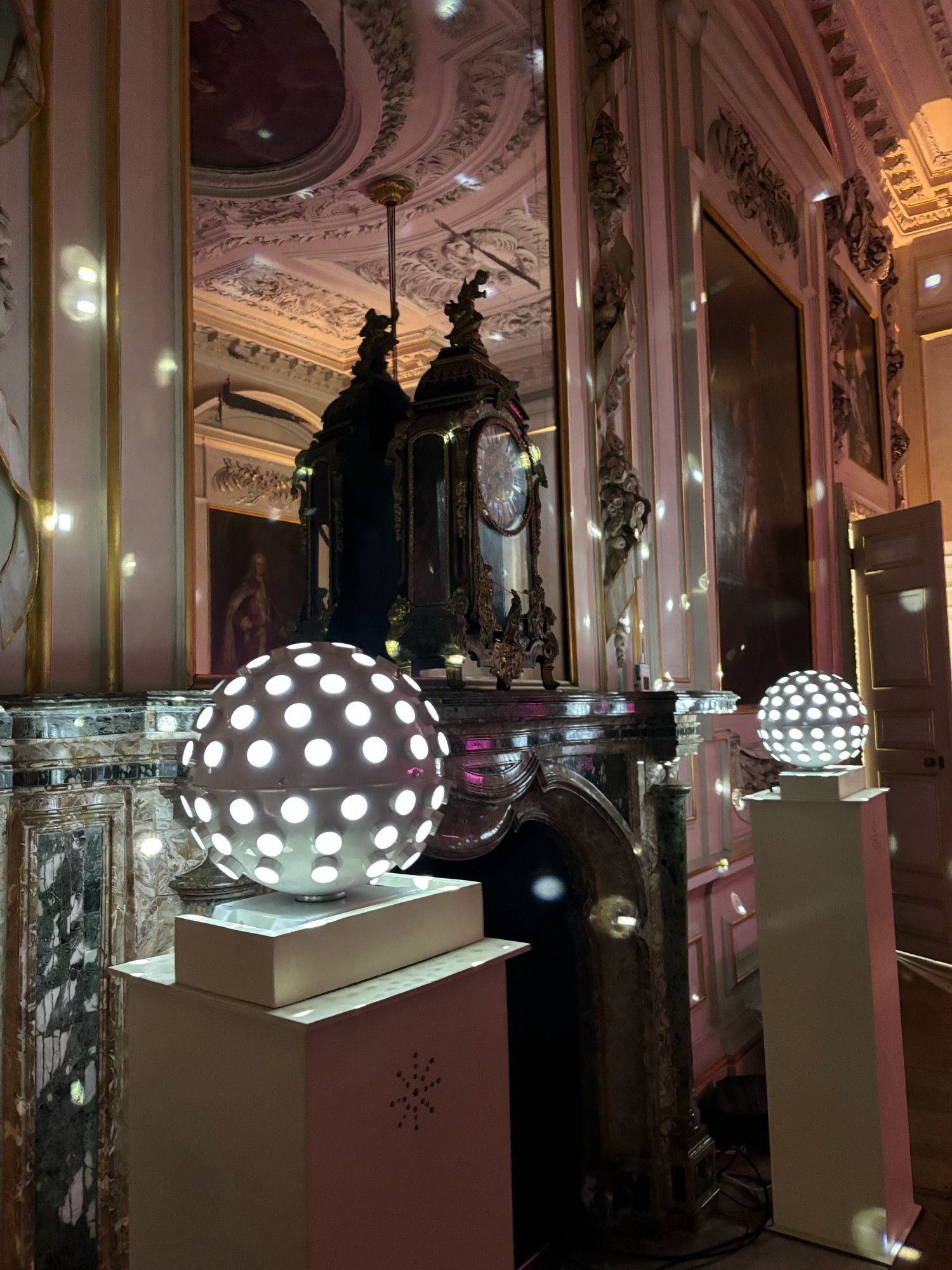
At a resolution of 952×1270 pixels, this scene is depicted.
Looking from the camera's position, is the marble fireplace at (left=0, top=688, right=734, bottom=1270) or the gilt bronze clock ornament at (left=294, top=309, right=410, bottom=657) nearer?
the marble fireplace at (left=0, top=688, right=734, bottom=1270)

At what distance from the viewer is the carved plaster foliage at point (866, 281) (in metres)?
6.31

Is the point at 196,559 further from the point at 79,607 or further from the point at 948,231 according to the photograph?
the point at 948,231

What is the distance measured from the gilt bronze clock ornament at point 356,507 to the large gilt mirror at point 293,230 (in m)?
0.04

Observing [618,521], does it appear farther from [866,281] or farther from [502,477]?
[866,281]

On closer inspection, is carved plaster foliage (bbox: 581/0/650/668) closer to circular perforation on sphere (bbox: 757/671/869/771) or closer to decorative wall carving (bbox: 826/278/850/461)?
circular perforation on sphere (bbox: 757/671/869/771)

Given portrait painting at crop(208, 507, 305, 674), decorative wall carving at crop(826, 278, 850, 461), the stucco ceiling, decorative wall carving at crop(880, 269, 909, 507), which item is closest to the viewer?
portrait painting at crop(208, 507, 305, 674)

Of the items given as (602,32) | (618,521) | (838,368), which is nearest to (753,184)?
(838,368)

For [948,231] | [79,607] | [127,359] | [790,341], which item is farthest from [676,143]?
[948,231]

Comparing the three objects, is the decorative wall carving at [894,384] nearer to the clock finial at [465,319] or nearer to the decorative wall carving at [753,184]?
the decorative wall carving at [753,184]

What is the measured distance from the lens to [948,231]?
301 inches

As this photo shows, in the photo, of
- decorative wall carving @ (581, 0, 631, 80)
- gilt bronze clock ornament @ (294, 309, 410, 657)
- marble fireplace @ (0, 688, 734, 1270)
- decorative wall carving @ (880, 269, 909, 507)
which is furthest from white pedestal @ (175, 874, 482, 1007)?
decorative wall carving @ (880, 269, 909, 507)

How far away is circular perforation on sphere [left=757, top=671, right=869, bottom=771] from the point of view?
273 cm

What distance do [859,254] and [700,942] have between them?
5558 mm

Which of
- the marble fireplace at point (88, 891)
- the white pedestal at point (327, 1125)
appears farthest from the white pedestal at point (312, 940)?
the marble fireplace at point (88, 891)
